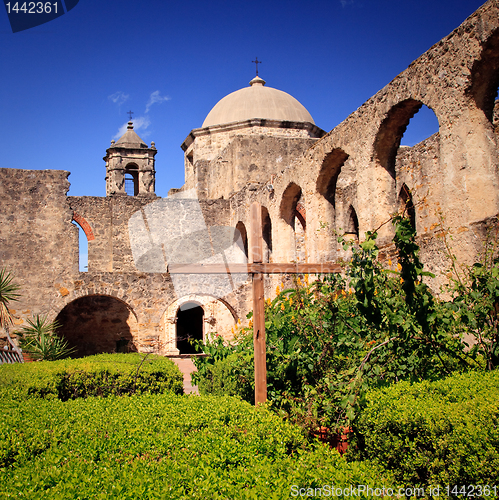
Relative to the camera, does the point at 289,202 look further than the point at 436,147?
Yes

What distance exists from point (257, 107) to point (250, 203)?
7.25 metres

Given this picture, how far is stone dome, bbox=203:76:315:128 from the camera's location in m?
18.5

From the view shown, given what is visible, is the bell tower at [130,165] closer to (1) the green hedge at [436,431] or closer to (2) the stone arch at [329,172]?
(2) the stone arch at [329,172]

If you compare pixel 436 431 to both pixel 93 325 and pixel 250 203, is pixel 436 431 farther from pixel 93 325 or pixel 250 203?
pixel 93 325

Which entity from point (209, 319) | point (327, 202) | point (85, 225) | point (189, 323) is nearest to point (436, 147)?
point (327, 202)

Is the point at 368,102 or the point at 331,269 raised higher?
the point at 368,102

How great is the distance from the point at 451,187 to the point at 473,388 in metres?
3.41

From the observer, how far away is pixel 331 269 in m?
4.95

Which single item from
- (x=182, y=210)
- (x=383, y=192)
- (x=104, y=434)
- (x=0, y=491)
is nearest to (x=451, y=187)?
(x=383, y=192)

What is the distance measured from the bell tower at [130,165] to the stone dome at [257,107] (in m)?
4.60

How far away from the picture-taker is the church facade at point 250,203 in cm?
605

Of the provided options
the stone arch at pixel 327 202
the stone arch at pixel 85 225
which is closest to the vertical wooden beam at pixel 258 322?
the stone arch at pixel 327 202

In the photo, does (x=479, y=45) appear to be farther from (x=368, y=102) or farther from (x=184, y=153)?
(x=184, y=153)

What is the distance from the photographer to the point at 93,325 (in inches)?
596
